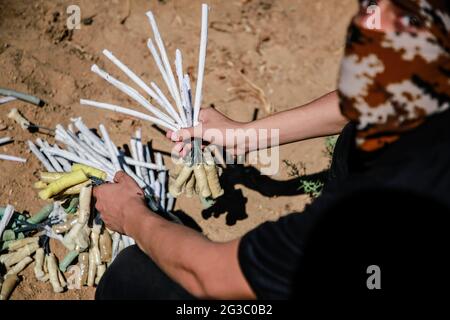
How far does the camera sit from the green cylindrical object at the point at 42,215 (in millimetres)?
2662

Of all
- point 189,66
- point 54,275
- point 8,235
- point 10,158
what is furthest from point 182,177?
point 189,66

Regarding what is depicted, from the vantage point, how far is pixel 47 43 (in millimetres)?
3424

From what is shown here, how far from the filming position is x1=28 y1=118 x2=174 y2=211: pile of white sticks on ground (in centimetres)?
266

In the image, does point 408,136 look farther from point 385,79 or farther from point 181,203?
point 181,203

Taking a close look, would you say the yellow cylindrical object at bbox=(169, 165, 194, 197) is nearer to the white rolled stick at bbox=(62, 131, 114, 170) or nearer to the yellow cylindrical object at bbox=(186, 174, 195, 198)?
the yellow cylindrical object at bbox=(186, 174, 195, 198)

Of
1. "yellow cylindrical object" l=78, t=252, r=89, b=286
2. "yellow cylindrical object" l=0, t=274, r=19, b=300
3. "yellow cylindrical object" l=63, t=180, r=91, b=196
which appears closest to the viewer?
"yellow cylindrical object" l=63, t=180, r=91, b=196

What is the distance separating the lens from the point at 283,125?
7.77 ft

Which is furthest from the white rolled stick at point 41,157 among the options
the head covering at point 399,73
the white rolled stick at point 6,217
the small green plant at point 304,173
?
the head covering at point 399,73

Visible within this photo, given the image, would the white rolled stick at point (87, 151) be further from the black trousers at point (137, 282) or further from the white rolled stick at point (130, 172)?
the black trousers at point (137, 282)

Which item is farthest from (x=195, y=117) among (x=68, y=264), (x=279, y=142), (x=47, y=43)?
(x=47, y=43)

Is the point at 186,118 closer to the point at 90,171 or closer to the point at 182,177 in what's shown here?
the point at 182,177

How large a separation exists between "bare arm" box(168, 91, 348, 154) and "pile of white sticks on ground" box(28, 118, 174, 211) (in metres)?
0.44

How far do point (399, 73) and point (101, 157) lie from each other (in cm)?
180

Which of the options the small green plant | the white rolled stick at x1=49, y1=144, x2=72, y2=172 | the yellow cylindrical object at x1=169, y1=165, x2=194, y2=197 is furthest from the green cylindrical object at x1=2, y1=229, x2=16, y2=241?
the small green plant
